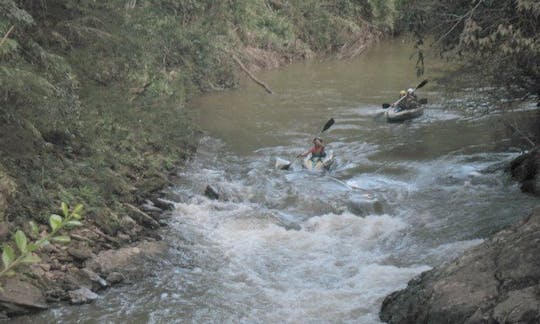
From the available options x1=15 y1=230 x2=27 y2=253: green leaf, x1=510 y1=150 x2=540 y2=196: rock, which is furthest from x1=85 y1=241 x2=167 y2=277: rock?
x1=15 y1=230 x2=27 y2=253: green leaf

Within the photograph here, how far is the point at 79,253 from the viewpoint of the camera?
712 centimetres

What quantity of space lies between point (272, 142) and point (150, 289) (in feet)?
25.7

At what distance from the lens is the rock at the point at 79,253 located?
7.07m

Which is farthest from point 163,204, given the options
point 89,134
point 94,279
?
point 94,279

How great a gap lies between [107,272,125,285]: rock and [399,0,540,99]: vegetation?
5350 mm

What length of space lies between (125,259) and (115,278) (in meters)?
0.44

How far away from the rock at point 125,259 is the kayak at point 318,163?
4.73 metres

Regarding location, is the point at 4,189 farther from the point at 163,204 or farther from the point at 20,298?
the point at 163,204

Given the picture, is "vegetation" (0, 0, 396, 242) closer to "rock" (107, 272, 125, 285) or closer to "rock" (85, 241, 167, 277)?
"rock" (85, 241, 167, 277)

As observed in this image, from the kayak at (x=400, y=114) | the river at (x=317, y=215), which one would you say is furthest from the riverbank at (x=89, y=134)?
the kayak at (x=400, y=114)

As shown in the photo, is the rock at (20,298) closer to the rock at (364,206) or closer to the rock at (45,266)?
the rock at (45,266)

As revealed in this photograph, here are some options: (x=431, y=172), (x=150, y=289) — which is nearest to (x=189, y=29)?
(x=431, y=172)

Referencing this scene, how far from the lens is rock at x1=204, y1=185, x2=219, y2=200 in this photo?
10.3 metres

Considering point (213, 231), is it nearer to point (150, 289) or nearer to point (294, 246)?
point (294, 246)
